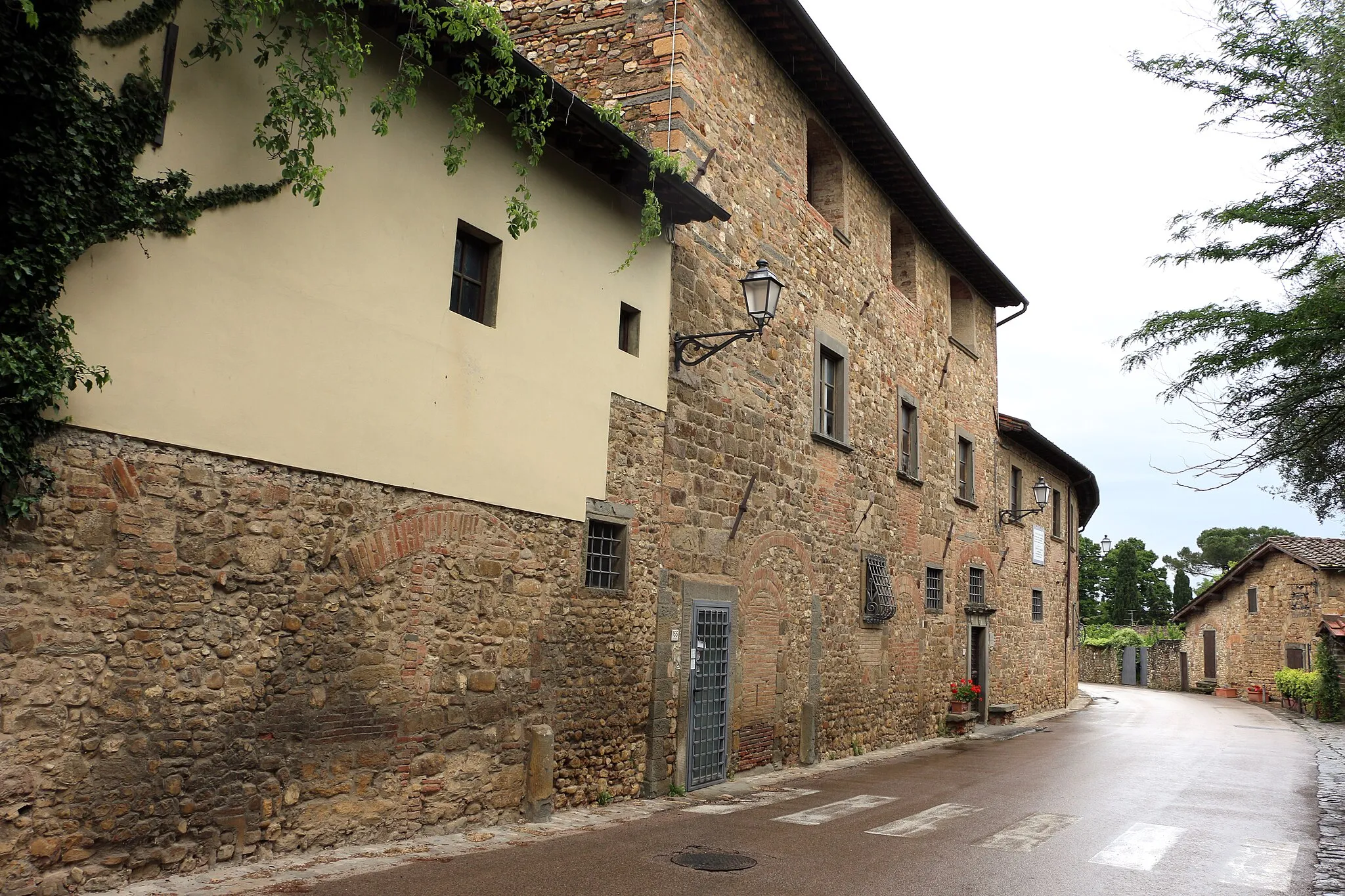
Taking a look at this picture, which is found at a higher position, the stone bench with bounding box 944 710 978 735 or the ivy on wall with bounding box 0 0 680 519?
the ivy on wall with bounding box 0 0 680 519

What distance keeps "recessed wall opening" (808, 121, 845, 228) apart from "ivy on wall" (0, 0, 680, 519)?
307 inches

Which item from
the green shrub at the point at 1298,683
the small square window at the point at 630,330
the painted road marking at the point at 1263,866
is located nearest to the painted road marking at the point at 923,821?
the painted road marking at the point at 1263,866

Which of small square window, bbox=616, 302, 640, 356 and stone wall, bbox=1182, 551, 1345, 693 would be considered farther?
stone wall, bbox=1182, 551, 1345, 693

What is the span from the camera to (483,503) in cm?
693

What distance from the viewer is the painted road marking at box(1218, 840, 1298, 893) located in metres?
5.86

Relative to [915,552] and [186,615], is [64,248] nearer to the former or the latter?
[186,615]

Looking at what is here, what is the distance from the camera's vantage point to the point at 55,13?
4.47m

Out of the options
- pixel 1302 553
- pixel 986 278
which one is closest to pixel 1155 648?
pixel 1302 553

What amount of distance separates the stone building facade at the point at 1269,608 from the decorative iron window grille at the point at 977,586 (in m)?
11.3

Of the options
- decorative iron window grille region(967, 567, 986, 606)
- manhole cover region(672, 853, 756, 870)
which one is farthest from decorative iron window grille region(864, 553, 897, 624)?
manhole cover region(672, 853, 756, 870)

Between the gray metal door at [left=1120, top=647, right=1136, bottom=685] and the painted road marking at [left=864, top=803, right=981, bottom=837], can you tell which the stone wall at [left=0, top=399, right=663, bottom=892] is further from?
the gray metal door at [left=1120, top=647, right=1136, bottom=685]

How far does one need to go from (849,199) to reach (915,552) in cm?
555

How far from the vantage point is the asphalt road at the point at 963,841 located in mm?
5590

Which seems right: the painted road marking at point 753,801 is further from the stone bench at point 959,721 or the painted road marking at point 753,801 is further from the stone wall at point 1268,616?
the stone wall at point 1268,616
